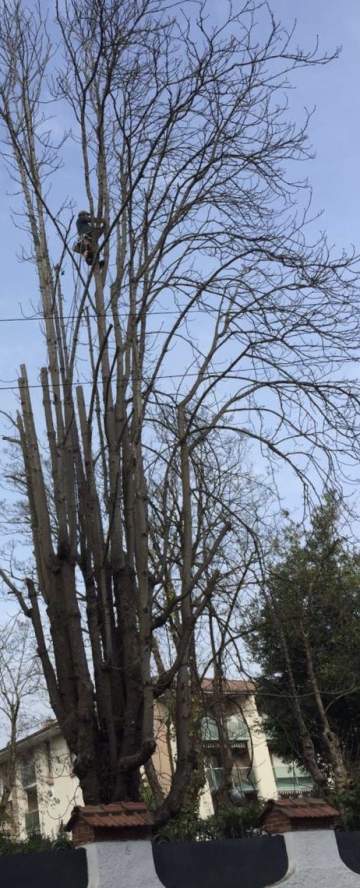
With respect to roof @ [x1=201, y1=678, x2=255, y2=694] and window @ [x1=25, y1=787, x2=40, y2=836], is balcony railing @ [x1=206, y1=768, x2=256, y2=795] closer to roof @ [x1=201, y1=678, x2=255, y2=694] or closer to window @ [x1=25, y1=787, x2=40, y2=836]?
roof @ [x1=201, y1=678, x2=255, y2=694]

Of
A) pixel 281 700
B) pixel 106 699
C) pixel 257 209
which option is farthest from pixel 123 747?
pixel 281 700

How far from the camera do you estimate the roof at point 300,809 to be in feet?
26.8

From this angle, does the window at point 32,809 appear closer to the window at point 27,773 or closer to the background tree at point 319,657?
the window at point 27,773

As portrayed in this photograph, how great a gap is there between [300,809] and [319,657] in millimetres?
12570

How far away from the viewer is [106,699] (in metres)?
7.96

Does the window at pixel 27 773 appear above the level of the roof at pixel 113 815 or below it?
above

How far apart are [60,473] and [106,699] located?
77.9 inches

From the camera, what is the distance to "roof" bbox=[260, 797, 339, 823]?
8.16 m

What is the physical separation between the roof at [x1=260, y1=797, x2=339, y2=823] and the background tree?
854cm

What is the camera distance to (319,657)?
20.6 m

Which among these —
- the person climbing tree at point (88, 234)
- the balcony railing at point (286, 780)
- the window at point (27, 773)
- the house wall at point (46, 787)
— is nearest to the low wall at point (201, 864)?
the person climbing tree at point (88, 234)

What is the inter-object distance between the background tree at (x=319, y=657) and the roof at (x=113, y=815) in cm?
1032

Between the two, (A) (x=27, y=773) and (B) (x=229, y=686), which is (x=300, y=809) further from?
(A) (x=27, y=773)

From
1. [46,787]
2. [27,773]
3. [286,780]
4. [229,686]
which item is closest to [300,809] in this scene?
[229,686]
